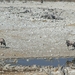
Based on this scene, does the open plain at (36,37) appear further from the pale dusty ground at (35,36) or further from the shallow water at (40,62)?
the shallow water at (40,62)

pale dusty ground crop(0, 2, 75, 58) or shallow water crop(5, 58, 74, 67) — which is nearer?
shallow water crop(5, 58, 74, 67)

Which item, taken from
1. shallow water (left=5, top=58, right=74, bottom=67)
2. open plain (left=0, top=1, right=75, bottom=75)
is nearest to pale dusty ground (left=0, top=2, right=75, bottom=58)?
open plain (left=0, top=1, right=75, bottom=75)

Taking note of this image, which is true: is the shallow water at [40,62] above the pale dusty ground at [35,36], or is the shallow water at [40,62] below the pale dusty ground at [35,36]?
below

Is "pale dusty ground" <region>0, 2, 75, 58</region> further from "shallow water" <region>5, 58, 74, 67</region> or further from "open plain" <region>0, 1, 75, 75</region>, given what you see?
"shallow water" <region>5, 58, 74, 67</region>

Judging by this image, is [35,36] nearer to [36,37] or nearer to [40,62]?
[36,37]

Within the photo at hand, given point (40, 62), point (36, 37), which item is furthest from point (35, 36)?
point (40, 62)

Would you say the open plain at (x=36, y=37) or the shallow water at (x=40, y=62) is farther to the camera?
the open plain at (x=36, y=37)

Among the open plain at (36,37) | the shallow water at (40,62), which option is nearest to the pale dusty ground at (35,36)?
the open plain at (36,37)

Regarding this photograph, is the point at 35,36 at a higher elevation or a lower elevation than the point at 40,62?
higher

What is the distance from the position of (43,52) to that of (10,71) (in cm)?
451

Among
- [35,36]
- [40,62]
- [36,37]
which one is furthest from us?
[35,36]

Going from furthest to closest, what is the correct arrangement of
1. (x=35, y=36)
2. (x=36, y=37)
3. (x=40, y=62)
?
(x=35, y=36) < (x=36, y=37) < (x=40, y=62)

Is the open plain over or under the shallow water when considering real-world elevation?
over

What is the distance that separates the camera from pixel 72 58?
1792cm
